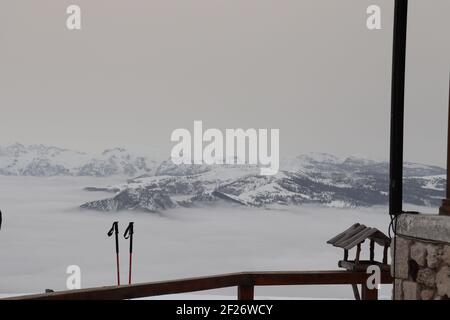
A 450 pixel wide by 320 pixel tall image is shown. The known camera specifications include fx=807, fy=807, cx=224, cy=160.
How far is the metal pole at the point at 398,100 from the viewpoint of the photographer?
13.5ft

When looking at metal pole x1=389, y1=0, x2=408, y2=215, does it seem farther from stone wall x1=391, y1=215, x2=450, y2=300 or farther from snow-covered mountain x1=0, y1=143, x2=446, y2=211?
snow-covered mountain x1=0, y1=143, x2=446, y2=211

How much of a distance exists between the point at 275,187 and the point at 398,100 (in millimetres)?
6562

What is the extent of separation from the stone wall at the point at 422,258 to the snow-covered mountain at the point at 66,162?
6.87 metres

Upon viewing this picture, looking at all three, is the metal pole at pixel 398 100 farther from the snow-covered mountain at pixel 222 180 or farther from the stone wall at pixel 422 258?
the snow-covered mountain at pixel 222 180

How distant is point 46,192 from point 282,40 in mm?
3629

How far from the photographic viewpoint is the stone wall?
11.8 feet

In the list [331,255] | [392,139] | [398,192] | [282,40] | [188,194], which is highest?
[282,40]

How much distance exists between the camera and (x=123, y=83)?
34.2ft

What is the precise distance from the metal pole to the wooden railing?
48cm

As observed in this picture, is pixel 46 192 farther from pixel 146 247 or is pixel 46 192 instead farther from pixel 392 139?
pixel 392 139

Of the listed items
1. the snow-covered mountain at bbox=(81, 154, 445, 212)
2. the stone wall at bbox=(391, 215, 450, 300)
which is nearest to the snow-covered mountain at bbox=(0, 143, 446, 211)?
the snow-covered mountain at bbox=(81, 154, 445, 212)
